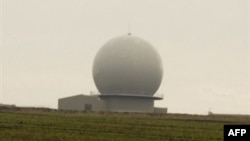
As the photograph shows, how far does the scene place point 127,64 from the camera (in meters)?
81.4

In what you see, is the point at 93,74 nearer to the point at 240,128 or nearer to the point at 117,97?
the point at 117,97

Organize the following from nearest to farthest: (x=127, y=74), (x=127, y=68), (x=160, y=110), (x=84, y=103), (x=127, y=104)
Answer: (x=127, y=74) → (x=127, y=68) → (x=127, y=104) → (x=84, y=103) → (x=160, y=110)

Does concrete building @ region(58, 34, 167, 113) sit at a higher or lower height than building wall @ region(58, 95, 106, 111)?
higher

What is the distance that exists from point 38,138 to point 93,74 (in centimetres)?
6328

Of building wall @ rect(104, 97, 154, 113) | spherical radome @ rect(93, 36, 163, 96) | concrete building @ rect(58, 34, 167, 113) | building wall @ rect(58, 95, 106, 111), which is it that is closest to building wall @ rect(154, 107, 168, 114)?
concrete building @ rect(58, 34, 167, 113)

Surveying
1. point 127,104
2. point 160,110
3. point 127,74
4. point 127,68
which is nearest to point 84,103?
point 127,104

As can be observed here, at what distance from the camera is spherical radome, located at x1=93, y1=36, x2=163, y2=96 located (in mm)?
81312

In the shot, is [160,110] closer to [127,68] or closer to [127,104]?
[127,104]

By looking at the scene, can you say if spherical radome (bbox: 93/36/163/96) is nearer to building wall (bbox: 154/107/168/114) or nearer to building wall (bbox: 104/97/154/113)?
building wall (bbox: 104/97/154/113)

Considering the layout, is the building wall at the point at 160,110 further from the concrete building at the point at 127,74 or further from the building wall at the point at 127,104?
the building wall at the point at 127,104

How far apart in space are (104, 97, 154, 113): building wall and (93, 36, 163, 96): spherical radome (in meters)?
1.80

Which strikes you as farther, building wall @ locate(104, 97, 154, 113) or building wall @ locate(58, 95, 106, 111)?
building wall @ locate(58, 95, 106, 111)

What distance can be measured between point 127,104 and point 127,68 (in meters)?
7.74

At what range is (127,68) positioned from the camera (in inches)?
3194
